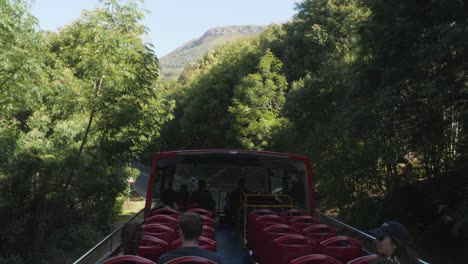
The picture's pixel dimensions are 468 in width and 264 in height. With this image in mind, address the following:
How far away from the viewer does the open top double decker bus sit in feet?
15.2

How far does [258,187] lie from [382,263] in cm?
744

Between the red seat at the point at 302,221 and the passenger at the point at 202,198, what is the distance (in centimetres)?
311

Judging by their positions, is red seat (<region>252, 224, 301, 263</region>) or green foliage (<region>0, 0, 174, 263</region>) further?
green foliage (<region>0, 0, 174, 263</region>)

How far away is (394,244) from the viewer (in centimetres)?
357

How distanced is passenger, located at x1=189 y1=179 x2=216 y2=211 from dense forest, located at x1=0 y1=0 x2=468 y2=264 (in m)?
3.30

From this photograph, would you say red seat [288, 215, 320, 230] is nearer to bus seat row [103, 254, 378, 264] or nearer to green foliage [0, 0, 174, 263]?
bus seat row [103, 254, 378, 264]

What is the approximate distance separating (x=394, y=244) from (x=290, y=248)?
1170 mm

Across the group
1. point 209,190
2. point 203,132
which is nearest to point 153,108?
point 209,190

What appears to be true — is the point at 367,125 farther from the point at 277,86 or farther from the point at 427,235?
the point at 277,86

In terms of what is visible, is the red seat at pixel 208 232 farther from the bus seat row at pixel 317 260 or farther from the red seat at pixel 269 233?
the bus seat row at pixel 317 260

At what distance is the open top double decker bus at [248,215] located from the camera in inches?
182

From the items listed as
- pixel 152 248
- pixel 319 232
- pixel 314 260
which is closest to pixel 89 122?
pixel 319 232

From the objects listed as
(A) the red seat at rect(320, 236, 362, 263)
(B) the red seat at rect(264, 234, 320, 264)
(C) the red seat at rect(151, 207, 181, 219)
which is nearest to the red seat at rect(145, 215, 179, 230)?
(C) the red seat at rect(151, 207, 181, 219)

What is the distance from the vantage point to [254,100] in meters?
26.5
